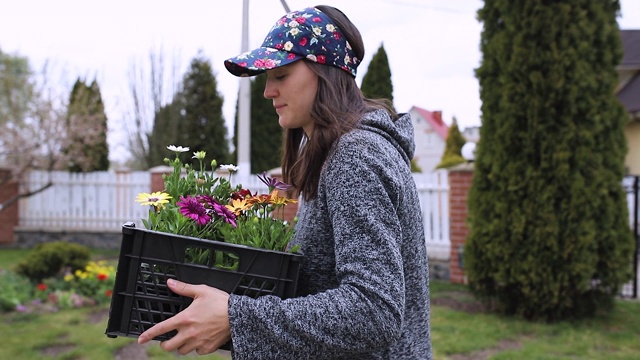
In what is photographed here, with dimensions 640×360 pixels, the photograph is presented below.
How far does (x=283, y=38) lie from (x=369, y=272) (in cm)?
59

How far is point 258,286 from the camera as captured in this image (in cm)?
129

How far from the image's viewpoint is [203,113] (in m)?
19.5

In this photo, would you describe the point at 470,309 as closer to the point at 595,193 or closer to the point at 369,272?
the point at 595,193

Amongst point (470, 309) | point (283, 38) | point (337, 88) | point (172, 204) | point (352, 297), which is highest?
point (283, 38)

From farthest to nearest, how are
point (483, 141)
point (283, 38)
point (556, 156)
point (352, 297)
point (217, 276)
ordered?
point (483, 141)
point (556, 156)
point (283, 38)
point (217, 276)
point (352, 297)

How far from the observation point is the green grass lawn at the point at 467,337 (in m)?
4.96

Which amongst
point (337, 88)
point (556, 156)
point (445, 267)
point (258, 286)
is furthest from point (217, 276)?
point (445, 267)

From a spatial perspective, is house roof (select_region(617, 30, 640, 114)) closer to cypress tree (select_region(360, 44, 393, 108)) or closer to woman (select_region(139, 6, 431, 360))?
cypress tree (select_region(360, 44, 393, 108))

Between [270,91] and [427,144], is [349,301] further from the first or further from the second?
[427,144]

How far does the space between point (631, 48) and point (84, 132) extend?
1436cm

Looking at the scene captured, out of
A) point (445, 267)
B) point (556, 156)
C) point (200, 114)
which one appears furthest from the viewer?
point (200, 114)

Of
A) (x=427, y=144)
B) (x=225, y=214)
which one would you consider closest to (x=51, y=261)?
(x=225, y=214)

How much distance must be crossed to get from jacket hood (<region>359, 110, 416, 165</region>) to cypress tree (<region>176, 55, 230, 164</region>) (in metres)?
17.7

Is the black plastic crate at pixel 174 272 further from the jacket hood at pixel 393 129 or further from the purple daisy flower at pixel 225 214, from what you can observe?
the jacket hood at pixel 393 129
